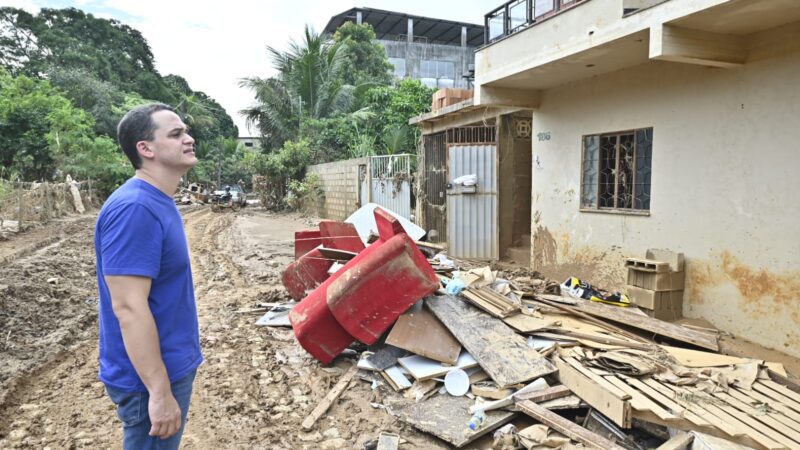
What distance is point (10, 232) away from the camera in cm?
1275

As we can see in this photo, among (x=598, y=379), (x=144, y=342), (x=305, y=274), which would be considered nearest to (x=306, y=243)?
(x=305, y=274)

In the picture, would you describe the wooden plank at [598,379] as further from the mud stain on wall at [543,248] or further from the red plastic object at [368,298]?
the mud stain on wall at [543,248]

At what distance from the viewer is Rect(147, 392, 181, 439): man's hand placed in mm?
1674

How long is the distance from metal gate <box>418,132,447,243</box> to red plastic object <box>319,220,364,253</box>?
3.39 m

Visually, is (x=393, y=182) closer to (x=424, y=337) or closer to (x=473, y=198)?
(x=473, y=198)

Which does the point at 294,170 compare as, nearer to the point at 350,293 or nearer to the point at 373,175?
the point at 373,175

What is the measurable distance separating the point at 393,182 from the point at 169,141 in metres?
11.7

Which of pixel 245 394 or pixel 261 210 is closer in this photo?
pixel 245 394

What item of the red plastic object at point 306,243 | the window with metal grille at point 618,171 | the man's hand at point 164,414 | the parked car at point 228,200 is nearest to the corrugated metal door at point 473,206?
the window with metal grille at point 618,171

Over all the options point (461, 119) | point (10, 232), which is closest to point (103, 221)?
point (461, 119)

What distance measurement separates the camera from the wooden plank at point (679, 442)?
9.81ft

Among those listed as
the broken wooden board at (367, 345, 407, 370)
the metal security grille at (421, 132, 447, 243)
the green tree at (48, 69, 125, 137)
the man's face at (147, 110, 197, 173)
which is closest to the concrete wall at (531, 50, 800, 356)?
the broken wooden board at (367, 345, 407, 370)

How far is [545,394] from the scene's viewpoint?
362cm

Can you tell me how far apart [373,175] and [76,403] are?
1147 centimetres
